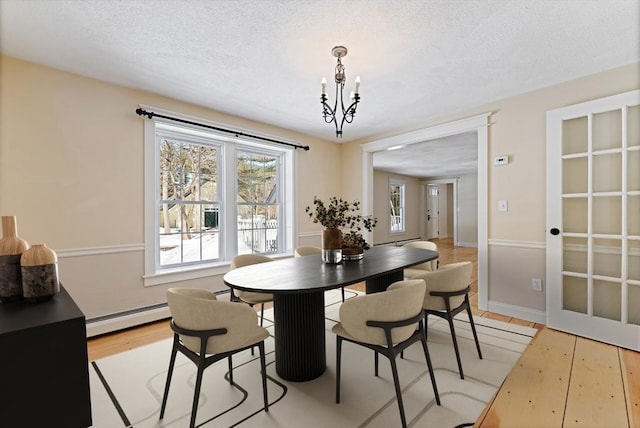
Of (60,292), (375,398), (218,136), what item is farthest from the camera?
(218,136)

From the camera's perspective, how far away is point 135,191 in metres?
3.12

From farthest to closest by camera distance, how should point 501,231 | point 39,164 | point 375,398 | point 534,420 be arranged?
1. point 501,231
2. point 39,164
3. point 375,398
4. point 534,420

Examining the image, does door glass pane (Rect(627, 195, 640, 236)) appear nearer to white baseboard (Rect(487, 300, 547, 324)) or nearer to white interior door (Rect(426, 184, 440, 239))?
white baseboard (Rect(487, 300, 547, 324))

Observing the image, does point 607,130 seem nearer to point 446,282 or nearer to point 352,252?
point 446,282

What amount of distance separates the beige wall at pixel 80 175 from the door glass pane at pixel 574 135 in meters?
4.00

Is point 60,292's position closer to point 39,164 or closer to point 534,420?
point 39,164

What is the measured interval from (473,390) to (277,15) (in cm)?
274

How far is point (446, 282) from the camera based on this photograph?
7.02 feet

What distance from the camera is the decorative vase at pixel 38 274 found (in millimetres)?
1029

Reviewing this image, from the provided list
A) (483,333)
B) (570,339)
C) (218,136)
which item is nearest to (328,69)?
(218,136)

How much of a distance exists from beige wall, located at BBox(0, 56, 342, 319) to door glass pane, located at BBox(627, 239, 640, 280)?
4.48 meters

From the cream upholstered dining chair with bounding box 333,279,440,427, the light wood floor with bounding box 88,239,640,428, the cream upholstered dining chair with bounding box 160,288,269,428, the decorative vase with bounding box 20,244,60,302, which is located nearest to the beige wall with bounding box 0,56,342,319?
the light wood floor with bounding box 88,239,640,428

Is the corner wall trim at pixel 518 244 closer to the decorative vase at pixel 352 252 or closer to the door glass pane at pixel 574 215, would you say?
the door glass pane at pixel 574 215

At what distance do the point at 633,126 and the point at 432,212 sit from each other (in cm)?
890
